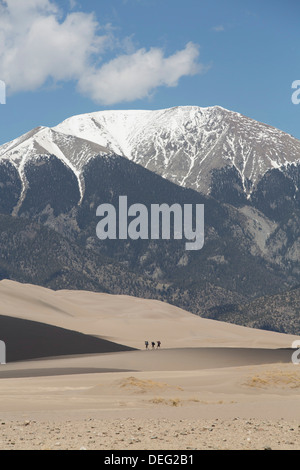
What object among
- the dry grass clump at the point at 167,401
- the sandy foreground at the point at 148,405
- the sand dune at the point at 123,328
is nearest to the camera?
the sandy foreground at the point at 148,405

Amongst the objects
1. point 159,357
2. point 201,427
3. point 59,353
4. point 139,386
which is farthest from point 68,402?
point 59,353

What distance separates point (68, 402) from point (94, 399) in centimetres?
199

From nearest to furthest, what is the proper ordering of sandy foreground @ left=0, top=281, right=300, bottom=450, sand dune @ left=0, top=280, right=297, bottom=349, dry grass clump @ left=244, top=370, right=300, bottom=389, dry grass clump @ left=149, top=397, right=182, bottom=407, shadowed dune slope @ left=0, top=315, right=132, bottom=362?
sandy foreground @ left=0, top=281, right=300, bottom=450, dry grass clump @ left=149, top=397, right=182, bottom=407, dry grass clump @ left=244, top=370, right=300, bottom=389, shadowed dune slope @ left=0, top=315, right=132, bottom=362, sand dune @ left=0, top=280, right=297, bottom=349

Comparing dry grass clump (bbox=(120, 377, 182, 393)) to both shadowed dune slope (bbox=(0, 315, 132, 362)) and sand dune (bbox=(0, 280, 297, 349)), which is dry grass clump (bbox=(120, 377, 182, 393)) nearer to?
shadowed dune slope (bbox=(0, 315, 132, 362))

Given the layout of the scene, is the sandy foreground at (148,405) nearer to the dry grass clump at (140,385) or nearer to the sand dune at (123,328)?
the dry grass clump at (140,385)

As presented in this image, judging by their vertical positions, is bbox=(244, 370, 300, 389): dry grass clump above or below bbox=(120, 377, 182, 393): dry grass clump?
above

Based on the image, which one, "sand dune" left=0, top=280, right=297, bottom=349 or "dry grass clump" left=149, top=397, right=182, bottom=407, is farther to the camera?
"sand dune" left=0, top=280, right=297, bottom=349

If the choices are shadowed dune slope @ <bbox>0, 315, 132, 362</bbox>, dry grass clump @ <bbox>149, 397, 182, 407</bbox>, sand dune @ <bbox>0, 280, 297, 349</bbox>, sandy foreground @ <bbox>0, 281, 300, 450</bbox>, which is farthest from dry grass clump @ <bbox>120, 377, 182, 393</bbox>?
sand dune @ <bbox>0, 280, 297, 349</bbox>

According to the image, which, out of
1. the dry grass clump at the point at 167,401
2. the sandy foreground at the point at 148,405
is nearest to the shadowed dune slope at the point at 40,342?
the sandy foreground at the point at 148,405

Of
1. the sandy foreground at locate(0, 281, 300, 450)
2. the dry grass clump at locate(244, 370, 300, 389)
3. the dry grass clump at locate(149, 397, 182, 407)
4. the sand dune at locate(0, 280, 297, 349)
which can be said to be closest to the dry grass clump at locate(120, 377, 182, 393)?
the sandy foreground at locate(0, 281, 300, 450)

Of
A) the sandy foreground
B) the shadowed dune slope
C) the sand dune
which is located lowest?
the sandy foreground

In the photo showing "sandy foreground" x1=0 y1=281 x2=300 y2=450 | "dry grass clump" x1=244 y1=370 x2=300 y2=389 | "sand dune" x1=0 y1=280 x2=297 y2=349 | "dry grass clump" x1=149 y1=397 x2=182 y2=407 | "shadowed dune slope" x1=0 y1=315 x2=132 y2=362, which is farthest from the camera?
"sand dune" x1=0 y1=280 x2=297 y2=349

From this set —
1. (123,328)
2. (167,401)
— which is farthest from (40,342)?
(123,328)
